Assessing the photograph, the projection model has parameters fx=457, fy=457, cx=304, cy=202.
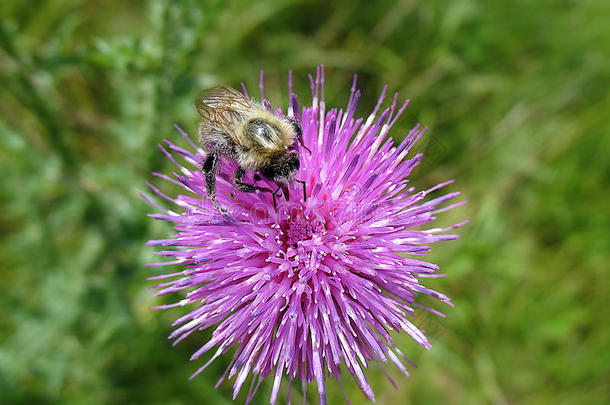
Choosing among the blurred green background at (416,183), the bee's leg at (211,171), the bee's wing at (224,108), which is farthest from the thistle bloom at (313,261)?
the blurred green background at (416,183)

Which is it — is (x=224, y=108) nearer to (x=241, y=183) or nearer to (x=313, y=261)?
(x=241, y=183)

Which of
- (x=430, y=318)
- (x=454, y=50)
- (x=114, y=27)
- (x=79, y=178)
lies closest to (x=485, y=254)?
(x=430, y=318)

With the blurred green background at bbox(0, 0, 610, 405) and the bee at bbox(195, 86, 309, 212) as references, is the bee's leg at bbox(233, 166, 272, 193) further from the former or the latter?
the blurred green background at bbox(0, 0, 610, 405)

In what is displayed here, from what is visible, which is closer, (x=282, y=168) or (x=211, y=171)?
(x=282, y=168)

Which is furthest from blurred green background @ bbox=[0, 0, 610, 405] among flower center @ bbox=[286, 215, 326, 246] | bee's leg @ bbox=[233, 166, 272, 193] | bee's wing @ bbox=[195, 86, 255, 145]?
flower center @ bbox=[286, 215, 326, 246]

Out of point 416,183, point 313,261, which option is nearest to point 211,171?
point 313,261

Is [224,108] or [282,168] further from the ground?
[224,108]

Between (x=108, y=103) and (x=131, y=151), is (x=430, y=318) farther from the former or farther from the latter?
(x=108, y=103)
